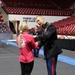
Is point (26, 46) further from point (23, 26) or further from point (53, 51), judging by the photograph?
point (53, 51)

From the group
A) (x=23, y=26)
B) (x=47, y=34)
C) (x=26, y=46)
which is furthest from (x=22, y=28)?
(x=47, y=34)

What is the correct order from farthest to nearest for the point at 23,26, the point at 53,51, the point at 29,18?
the point at 29,18 → the point at 53,51 → the point at 23,26

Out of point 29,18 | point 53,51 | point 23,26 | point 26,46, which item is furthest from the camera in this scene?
point 29,18

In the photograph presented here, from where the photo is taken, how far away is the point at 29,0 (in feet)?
124

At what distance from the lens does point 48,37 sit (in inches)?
239

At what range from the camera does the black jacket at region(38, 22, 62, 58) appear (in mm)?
6059

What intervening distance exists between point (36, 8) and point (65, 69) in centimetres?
2722

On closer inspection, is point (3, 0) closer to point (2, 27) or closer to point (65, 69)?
point (2, 27)

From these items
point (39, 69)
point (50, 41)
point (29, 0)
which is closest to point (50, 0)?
point (29, 0)

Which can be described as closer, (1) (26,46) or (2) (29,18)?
(1) (26,46)

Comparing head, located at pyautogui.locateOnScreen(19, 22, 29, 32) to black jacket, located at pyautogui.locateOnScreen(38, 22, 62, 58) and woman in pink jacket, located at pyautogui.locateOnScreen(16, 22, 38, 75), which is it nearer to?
woman in pink jacket, located at pyautogui.locateOnScreen(16, 22, 38, 75)

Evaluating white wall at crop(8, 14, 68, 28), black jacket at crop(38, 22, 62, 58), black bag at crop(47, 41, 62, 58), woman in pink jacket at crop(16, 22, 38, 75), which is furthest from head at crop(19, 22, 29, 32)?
white wall at crop(8, 14, 68, 28)

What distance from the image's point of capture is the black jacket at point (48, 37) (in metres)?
6.06

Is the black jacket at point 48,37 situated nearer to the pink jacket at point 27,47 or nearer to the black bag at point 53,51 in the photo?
the black bag at point 53,51
